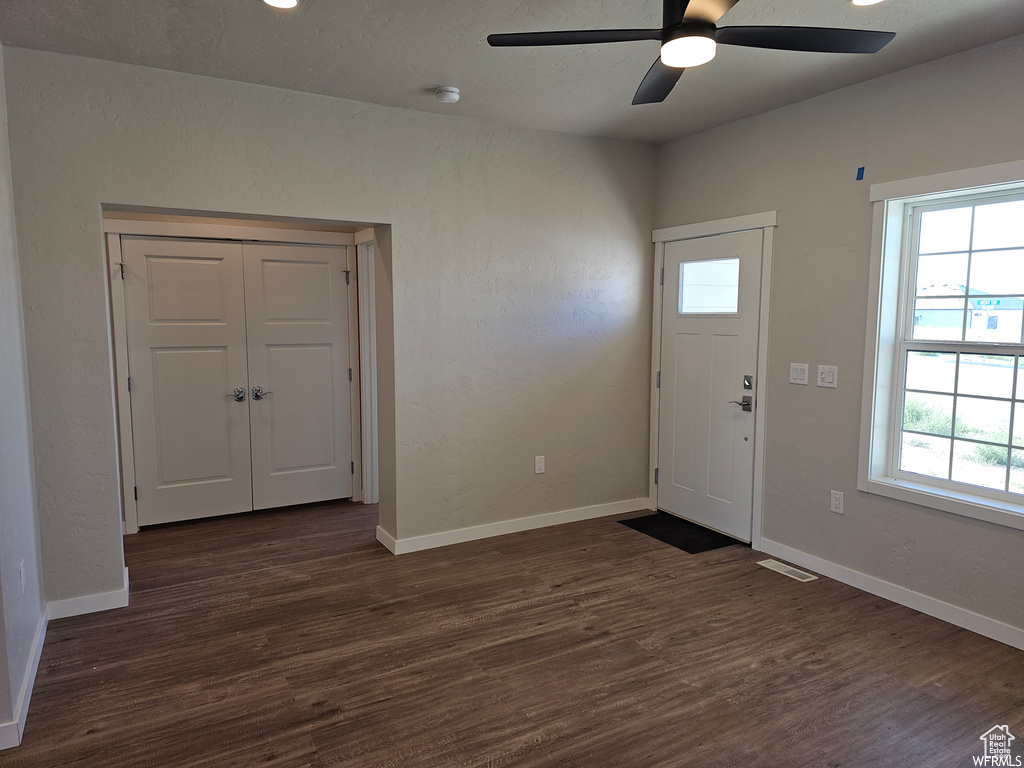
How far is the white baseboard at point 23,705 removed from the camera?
84.7 inches

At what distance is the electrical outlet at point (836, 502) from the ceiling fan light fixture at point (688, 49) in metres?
2.49

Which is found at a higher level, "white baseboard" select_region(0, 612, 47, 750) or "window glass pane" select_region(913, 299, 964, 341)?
"window glass pane" select_region(913, 299, 964, 341)

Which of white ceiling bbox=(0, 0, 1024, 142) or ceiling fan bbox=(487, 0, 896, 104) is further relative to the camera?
white ceiling bbox=(0, 0, 1024, 142)

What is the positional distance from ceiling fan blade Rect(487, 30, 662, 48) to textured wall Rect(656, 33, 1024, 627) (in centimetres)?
180

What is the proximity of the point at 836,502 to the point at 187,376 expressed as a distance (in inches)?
166

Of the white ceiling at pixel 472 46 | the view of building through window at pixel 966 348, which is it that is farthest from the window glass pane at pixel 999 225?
the white ceiling at pixel 472 46

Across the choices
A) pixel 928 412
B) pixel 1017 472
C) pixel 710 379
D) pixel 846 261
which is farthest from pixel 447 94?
pixel 1017 472

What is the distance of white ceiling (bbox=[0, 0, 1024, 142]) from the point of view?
2.48m

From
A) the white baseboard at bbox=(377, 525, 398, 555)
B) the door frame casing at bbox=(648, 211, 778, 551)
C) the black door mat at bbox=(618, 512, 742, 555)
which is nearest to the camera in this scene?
the door frame casing at bbox=(648, 211, 778, 551)

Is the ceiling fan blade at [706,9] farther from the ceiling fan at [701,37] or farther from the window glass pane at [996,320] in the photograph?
the window glass pane at [996,320]

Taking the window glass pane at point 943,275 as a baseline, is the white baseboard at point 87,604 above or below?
below

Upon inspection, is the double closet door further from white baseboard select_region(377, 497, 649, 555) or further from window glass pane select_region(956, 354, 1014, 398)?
window glass pane select_region(956, 354, 1014, 398)

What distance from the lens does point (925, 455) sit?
10.6 ft

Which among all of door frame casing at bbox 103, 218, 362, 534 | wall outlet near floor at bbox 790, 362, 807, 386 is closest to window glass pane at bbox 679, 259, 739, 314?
wall outlet near floor at bbox 790, 362, 807, 386
